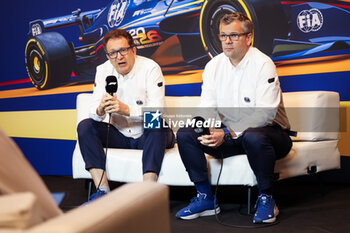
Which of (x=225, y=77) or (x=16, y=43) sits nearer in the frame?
(x=225, y=77)

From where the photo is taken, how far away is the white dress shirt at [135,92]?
2902 mm

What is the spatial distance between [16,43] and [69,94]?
97 centimetres

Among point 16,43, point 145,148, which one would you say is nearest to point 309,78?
point 145,148

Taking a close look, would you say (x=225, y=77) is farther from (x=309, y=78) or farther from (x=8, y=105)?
(x=8, y=105)

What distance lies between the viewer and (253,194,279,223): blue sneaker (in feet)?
7.79

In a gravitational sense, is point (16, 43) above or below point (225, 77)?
above

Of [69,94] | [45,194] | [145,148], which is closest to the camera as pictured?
[45,194]

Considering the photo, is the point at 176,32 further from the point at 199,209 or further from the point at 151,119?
the point at 199,209

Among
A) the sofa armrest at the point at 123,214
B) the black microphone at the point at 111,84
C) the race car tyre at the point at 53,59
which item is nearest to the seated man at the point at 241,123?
the black microphone at the point at 111,84

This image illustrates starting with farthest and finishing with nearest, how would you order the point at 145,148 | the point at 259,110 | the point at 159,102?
the point at 159,102 → the point at 145,148 → the point at 259,110

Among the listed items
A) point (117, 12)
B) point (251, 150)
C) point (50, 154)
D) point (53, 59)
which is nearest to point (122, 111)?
point (251, 150)

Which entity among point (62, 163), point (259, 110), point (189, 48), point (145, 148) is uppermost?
point (189, 48)

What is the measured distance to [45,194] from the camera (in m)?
0.87

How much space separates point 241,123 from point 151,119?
0.59m
